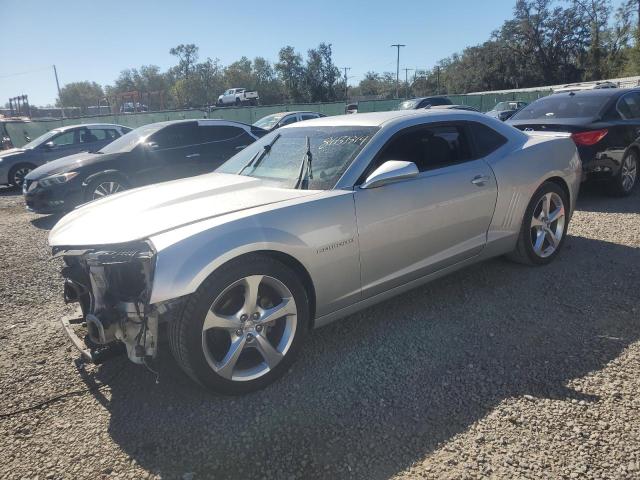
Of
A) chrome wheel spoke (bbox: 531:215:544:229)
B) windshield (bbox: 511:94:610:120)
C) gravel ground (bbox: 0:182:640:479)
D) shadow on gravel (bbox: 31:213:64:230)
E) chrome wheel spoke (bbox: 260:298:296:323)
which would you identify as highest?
windshield (bbox: 511:94:610:120)

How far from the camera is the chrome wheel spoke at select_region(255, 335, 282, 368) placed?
2.58 metres

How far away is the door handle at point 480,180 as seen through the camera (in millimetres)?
3525

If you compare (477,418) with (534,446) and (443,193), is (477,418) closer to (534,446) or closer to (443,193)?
(534,446)

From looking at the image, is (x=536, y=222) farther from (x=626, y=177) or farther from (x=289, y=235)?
(x=626, y=177)

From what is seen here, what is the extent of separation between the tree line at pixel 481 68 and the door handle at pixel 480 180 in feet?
170

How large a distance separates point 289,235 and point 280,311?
45cm

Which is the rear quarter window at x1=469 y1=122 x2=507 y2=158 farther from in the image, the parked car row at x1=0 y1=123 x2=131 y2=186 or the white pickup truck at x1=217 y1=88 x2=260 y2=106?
the white pickup truck at x1=217 y1=88 x2=260 y2=106

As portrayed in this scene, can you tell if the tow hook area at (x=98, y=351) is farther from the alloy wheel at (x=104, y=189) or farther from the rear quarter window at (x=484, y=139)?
the alloy wheel at (x=104, y=189)

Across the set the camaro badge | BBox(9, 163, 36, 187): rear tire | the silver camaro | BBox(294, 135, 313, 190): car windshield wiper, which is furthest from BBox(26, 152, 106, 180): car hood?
the camaro badge

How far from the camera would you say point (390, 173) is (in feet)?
9.40

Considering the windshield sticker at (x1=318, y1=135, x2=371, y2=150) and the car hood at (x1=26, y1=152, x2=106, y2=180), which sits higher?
the windshield sticker at (x1=318, y1=135, x2=371, y2=150)

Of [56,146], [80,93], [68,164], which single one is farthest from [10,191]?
[80,93]

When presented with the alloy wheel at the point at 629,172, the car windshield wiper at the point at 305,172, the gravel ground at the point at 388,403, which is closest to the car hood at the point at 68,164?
the gravel ground at the point at 388,403

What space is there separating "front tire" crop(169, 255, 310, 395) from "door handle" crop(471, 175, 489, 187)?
1743mm
